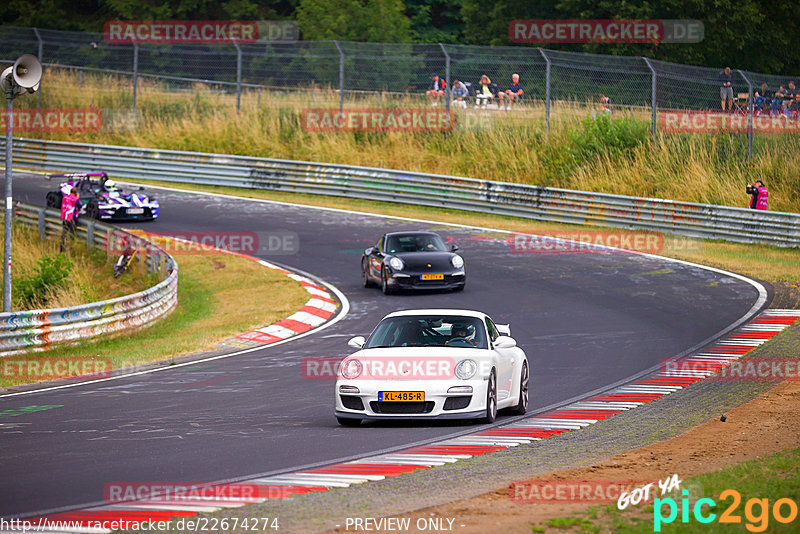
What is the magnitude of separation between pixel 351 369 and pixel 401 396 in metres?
0.63

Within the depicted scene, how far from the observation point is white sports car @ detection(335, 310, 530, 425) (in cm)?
1080

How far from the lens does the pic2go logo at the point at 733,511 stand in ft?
21.9

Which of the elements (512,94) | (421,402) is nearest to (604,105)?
(512,94)

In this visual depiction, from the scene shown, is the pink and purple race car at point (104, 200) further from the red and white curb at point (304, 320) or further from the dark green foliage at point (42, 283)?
the red and white curb at point (304, 320)

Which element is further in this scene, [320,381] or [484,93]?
[484,93]

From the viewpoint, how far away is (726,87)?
2977 centimetres

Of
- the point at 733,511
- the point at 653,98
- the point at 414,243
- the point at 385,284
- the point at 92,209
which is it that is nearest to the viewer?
the point at 733,511

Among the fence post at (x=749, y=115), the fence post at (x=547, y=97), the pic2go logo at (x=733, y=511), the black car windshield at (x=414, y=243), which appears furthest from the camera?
the fence post at (x=547, y=97)

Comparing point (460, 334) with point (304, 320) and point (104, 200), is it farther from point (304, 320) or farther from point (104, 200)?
point (104, 200)

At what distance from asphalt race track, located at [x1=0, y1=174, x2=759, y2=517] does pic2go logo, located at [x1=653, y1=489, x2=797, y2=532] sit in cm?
333

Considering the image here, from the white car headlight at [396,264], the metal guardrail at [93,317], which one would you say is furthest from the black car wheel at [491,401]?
the white car headlight at [396,264]

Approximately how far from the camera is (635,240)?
91.9 feet

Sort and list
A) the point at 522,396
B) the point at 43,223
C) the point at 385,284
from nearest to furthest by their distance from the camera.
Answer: the point at 522,396
the point at 385,284
the point at 43,223

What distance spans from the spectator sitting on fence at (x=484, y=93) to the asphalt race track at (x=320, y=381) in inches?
233
